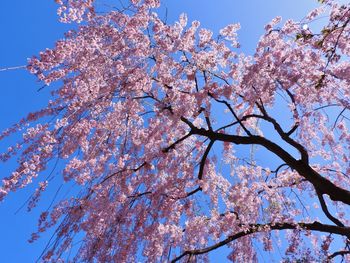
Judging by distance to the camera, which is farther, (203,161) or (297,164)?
(203,161)

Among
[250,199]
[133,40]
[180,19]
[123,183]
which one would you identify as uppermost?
[180,19]

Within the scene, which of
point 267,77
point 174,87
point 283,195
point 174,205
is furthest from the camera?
point 283,195

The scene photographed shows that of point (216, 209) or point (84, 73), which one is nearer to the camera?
point (84, 73)

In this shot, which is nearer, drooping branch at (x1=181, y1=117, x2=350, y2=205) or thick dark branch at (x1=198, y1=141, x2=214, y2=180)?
drooping branch at (x1=181, y1=117, x2=350, y2=205)

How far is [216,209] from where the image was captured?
743 cm

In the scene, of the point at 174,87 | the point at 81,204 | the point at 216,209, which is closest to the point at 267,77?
the point at 174,87

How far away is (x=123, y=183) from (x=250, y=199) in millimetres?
2619

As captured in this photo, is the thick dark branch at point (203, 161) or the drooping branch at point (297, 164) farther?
the thick dark branch at point (203, 161)

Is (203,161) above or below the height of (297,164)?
above

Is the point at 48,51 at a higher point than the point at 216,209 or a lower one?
higher

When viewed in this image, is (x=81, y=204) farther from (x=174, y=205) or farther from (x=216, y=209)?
(x=216, y=209)

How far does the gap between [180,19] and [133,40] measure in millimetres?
1099

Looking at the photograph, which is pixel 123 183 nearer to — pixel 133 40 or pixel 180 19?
pixel 133 40

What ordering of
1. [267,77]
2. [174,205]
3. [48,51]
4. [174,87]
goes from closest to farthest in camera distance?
[267,77] → [48,51] → [174,87] → [174,205]
